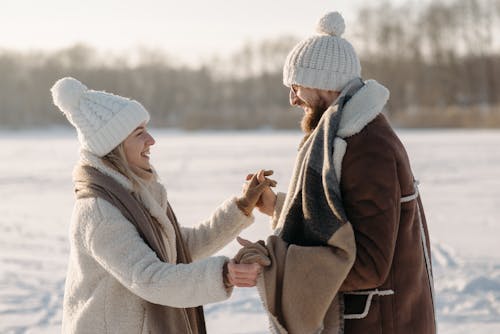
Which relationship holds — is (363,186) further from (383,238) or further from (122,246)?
(122,246)

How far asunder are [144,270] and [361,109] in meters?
0.99

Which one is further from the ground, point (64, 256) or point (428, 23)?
point (428, 23)

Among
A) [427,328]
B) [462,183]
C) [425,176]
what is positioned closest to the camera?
[427,328]

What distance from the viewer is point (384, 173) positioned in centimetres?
233

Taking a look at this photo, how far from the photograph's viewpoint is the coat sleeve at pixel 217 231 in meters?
3.26

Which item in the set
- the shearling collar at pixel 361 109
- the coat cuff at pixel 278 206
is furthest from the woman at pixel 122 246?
the shearling collar at pixel 361 109

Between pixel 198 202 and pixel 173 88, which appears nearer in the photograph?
pixel 198 202

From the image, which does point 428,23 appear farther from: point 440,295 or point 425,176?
point 440,295

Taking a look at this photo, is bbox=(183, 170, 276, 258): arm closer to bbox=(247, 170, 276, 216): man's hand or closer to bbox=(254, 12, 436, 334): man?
bbox=(247, 170, 276, 216): man's hand

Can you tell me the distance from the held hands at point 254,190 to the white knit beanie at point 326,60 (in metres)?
0.68

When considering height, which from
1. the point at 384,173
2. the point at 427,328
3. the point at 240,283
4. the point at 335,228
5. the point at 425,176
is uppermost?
the point at 384,173

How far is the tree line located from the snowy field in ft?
48.8

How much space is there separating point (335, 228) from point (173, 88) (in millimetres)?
68843

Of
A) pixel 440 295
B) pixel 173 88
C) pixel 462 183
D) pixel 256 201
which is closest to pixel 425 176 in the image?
pixel 462 183
